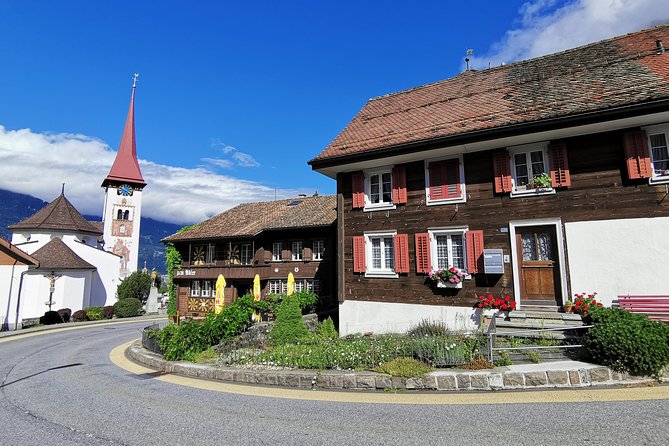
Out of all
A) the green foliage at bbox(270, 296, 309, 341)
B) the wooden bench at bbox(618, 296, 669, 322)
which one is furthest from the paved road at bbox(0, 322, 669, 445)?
the wooden bench at bbox(618, 296, 669, 322)

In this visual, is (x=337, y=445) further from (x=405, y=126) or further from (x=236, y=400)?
(x=405, y=126)

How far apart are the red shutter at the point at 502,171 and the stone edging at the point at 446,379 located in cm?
609

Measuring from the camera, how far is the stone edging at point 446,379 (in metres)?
7.05

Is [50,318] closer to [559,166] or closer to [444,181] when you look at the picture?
[444,181]

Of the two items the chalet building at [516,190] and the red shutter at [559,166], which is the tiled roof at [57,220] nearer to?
the chalet building at [516,190]

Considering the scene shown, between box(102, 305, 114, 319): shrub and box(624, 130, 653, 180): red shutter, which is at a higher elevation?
box(624, 130, 653, 180): red shutter

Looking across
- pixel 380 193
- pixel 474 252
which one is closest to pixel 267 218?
pixel 380 193

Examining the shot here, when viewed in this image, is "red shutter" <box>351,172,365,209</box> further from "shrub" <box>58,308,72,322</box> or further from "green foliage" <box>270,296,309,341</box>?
"shrub" <box>58,308,72,322</box>

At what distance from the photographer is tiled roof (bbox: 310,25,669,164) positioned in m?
10.5

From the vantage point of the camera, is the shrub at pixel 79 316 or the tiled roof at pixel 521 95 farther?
the shrub at pixel 79 316

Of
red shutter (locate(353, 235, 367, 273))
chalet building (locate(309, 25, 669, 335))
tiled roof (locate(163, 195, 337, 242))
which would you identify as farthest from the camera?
tiled roof (locate(163, 195, 337, 242))

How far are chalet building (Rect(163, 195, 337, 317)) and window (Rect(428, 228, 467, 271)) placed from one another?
9803 mm

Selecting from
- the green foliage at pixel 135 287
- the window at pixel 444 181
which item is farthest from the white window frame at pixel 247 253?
the green foliage at pixel 135 287

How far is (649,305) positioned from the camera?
9477 millimetres
